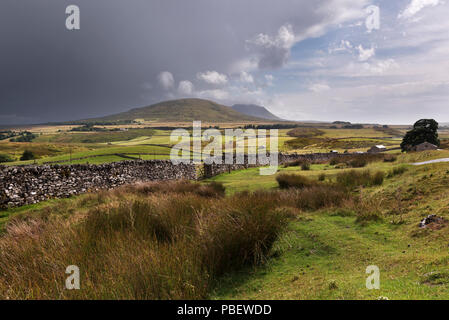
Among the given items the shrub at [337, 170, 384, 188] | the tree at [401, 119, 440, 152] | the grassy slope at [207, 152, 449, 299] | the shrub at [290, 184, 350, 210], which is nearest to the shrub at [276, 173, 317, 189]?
the shrub at [337, 170, 384, 188]

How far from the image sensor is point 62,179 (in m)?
15.6

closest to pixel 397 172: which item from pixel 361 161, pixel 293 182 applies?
pixel 293 182

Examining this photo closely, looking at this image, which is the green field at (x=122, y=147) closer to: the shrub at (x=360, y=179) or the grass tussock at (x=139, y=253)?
the grass tussock at (x=139, y=253)

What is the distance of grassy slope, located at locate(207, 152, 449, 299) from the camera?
362cm

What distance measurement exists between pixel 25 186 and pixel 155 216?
39.3 ft

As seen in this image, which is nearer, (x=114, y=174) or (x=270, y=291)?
(x=270, y=291)

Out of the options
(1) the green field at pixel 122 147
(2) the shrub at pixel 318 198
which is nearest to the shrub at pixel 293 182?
(2) the shrub at pixel 318 198

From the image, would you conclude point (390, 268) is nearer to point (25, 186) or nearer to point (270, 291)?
point (270, 291)

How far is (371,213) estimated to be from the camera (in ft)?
26.4

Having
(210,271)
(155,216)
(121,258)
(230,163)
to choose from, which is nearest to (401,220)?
(210,271)

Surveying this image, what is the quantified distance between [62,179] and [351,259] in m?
17.2

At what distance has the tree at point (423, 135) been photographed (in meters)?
51.2

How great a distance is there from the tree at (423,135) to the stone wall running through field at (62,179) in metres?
56.4
